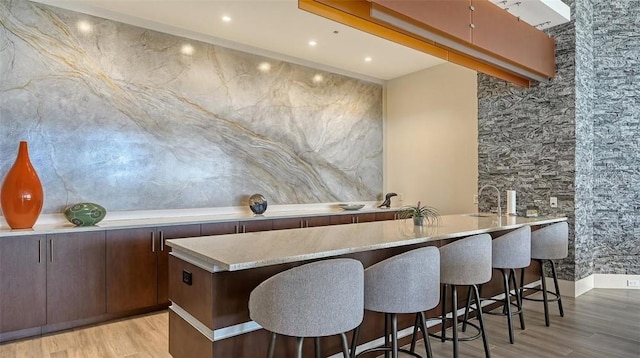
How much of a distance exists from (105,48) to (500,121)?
15.4 feet

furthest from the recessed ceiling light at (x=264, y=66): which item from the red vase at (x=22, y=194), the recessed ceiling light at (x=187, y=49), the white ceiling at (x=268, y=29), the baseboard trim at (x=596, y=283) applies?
the baseboard trim at (x=596, y=283)

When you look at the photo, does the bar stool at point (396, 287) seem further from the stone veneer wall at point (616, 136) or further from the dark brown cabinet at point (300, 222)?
the stone veneer wall at point (616, 136)

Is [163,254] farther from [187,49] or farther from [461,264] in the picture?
[461,264]

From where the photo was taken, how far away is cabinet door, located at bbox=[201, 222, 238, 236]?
4.00 m

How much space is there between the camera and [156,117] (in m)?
4.21

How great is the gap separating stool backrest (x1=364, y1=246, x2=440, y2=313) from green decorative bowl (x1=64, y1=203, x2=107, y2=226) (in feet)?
9.11

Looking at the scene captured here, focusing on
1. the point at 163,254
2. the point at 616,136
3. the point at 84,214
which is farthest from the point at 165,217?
the point at 616,136

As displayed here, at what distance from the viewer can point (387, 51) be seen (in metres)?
5.21

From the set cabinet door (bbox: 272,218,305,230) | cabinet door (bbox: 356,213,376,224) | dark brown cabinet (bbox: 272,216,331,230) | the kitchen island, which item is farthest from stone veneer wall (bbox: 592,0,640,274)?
cabinet door (bbox: 272,218,305,230)

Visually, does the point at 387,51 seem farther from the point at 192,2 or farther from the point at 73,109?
the point at 73,109

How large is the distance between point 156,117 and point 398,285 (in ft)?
11.1

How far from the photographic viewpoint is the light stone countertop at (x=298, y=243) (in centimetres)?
189

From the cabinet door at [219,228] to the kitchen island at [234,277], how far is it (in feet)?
5.14

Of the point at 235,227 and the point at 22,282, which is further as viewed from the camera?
the point at 235,227
